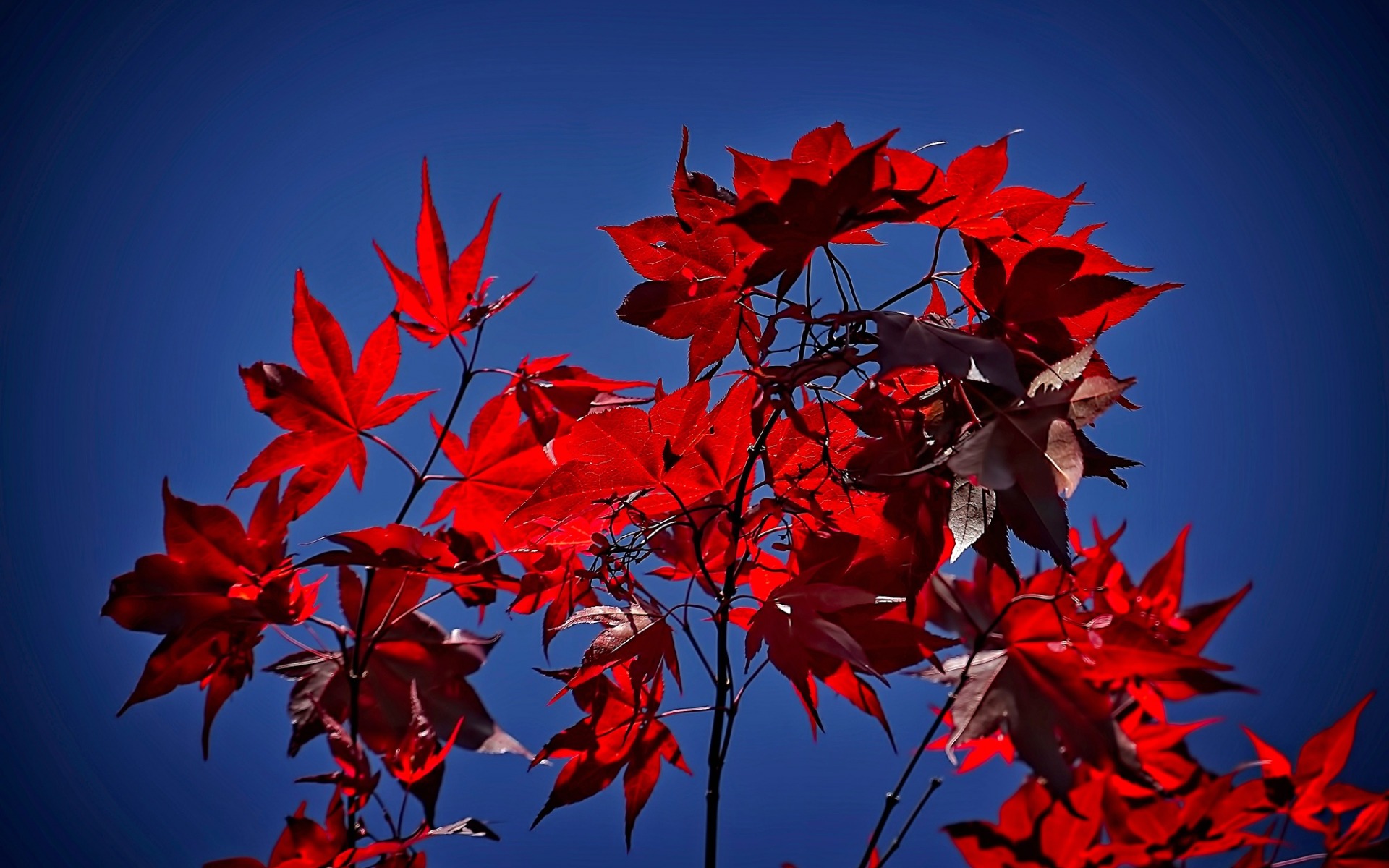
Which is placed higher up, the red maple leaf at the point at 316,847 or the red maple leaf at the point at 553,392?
the red maple leaf at the point at 553,392

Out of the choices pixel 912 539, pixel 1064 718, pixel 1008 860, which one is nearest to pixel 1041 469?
pixel 912 539

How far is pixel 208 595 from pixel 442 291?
9.6 inches

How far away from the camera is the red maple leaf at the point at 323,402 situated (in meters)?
0.51

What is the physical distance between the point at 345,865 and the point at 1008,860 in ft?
1.33

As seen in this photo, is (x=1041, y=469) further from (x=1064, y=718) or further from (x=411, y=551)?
(x=411, y=551)

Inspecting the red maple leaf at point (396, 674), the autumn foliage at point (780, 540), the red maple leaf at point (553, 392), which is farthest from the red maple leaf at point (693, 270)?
the red maple leaf at point (396, 674)

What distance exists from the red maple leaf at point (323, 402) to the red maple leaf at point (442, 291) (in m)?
0.03

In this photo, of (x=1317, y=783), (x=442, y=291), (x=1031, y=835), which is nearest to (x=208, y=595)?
(x=442, y=291)

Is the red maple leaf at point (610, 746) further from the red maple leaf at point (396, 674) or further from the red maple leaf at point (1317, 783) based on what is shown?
the red maple leaf at point (1317, 783)

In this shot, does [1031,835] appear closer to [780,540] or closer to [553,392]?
[780,540]

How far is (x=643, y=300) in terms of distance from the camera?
14.8 inches

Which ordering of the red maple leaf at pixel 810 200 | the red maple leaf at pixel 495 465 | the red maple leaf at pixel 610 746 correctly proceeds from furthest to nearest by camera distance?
the red maple leaf at pixel 495 465 → the red maple leaf at pixel 610 746 → the red maple leaf at pixel 810 200

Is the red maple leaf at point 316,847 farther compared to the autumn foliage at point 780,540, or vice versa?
the red maple leaf at point 316,847

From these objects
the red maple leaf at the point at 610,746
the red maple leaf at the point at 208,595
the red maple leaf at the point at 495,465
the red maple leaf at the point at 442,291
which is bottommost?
the red maple leaf at the point at 610,746
